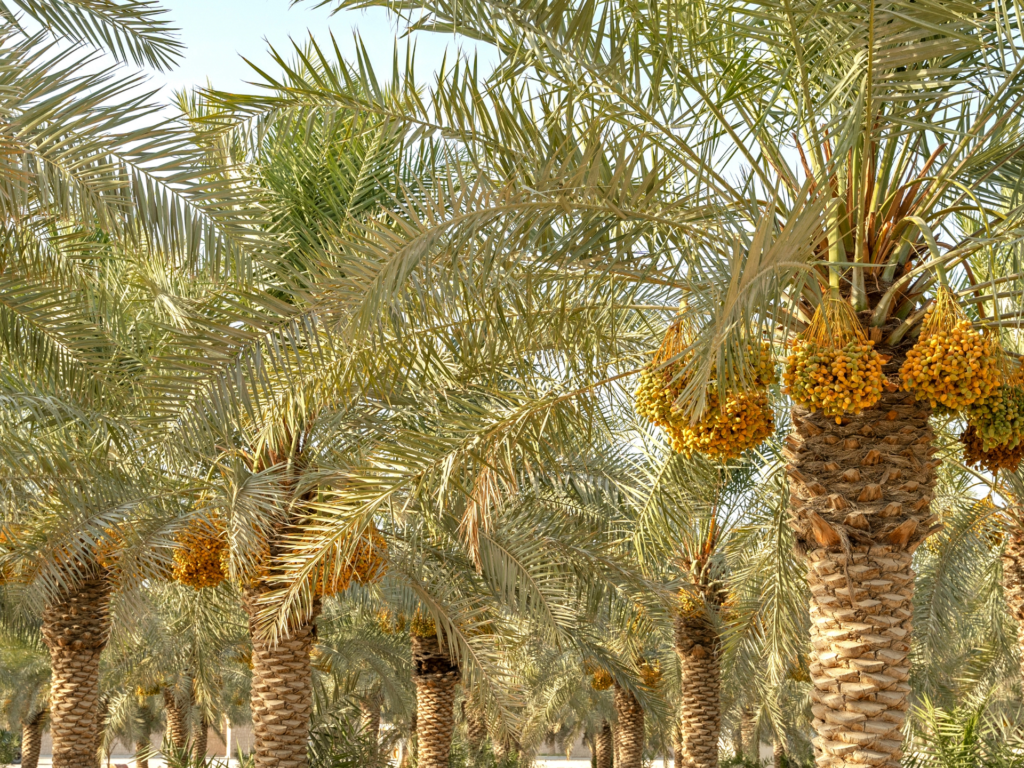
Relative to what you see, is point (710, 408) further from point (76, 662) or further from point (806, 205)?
point (76, 662)

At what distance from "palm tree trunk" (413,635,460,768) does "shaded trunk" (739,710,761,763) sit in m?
16.2

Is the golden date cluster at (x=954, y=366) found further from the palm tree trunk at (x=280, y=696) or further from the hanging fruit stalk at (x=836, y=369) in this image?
the palm tree trunk at (x=280, y=696)

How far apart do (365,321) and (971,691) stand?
17788 millimetres

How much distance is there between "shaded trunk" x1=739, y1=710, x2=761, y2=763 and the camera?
30.5 m

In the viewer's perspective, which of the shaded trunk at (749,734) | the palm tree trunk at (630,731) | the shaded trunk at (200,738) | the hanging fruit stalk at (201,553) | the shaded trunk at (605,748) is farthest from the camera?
the shaded trunk at (749,734)

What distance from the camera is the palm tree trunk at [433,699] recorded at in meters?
13.8

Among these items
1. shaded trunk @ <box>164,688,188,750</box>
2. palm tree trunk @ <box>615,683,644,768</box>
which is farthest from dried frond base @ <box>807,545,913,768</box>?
shaded trunk @ <box>164,688,188,750</box>

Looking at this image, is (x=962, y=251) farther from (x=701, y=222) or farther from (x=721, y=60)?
(x=721, y=60)

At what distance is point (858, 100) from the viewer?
458 centimetres

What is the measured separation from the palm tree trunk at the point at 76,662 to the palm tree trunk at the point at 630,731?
888cm

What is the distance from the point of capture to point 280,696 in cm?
953

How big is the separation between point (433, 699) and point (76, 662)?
A: 15.1ft

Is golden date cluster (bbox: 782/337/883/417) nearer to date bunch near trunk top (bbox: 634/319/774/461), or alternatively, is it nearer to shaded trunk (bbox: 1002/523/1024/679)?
date bunch near trunk top (bbox: 634/319/774/461)

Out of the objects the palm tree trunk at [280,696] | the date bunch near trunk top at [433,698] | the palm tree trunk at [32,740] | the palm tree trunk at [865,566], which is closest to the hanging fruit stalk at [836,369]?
the palm tree trunk at [865,566]
